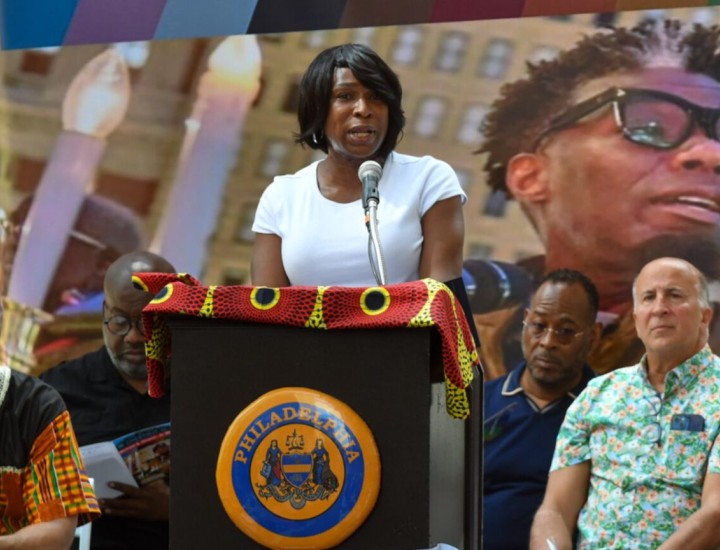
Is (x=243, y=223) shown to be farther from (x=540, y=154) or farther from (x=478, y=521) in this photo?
(x=478, y=521)

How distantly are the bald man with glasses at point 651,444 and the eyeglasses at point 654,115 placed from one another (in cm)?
58

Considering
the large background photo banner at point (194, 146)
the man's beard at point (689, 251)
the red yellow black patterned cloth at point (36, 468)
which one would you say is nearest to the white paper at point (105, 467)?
the large background photo banner at point (194, 146)

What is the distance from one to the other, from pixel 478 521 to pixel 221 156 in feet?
7.09

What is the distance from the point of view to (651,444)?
138 inches

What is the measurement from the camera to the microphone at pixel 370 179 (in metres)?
2.63

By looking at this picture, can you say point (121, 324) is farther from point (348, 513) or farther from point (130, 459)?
point (348, 513)

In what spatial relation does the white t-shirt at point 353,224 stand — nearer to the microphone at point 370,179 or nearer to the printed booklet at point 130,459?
the microphone at point 370,179

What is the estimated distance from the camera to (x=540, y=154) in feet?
14.1

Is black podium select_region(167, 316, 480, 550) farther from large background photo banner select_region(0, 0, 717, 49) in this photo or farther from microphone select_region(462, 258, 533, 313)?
large background photo banner select_region(0, 0, 717, 49)

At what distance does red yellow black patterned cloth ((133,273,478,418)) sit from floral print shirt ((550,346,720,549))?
116 cm

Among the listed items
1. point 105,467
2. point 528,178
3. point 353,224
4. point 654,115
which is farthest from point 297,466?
point 654,115

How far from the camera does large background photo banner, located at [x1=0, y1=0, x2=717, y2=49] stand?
14.2 feet

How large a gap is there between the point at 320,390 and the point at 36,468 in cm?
62

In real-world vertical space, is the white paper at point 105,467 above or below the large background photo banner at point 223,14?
below
